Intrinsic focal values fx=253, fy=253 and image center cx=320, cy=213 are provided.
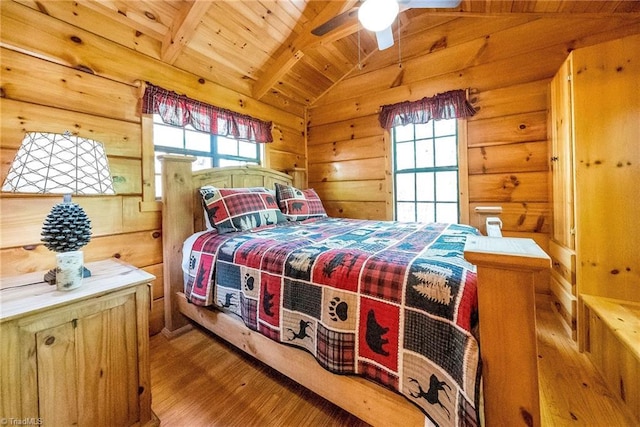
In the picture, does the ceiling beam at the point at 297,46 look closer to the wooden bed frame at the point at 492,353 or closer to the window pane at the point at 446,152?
the window pane at the point at 446,152

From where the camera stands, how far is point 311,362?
1.17 metres

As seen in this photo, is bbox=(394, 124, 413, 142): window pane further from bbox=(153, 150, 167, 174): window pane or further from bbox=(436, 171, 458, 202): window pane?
bbox=(153, 150, 167, 174): window pane

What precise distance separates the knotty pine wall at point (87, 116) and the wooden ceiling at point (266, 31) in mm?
49

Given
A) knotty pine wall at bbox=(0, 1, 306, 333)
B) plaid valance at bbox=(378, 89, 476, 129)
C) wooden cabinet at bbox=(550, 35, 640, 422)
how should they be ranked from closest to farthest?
knotty pine wall at bbox=(0, 1, 306, 333), wooden cabinet at bbox=(550, 35, 640, 422), plaid valance at bbox=(378, 89, 476, 129)

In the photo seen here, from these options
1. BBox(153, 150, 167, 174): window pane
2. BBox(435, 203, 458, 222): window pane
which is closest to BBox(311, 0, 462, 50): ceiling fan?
BBox(153, 150, 167, 174): window pane

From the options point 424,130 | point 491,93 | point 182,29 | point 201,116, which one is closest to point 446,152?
point 424,130

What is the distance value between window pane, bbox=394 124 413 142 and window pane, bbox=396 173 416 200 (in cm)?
40

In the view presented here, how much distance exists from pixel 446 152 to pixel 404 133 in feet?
1.66

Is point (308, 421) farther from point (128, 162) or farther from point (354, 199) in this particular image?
point (354, 199)

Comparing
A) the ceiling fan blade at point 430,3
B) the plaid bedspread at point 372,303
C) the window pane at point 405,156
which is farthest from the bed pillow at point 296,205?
the ceiling fan blade at point 430,3

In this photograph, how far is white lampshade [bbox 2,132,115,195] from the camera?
0.92 metres

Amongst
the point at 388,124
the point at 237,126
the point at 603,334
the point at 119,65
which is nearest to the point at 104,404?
the point at 119,65

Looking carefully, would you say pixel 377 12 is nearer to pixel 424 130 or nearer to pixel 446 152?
pixel 424 130

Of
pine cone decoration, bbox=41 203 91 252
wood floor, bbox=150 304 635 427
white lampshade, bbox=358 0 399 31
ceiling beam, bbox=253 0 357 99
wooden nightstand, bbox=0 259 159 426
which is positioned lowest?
wood floor, bbox=150 304 635 427
